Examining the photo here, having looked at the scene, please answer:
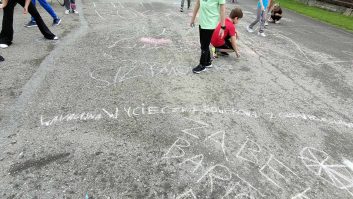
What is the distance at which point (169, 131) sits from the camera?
3340mm

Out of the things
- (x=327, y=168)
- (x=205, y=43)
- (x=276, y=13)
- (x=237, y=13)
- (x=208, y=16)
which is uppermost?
(x=208, y=16)

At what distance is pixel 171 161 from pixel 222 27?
2.95 m

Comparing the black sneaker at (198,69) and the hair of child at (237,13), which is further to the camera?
the hair of child at (237,13)

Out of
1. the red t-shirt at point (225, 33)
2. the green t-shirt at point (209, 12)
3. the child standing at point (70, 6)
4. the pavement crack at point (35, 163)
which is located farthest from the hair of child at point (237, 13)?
the child standing at point (70, 6)

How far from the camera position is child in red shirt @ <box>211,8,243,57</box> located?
5754 mm

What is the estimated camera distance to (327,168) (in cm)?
296

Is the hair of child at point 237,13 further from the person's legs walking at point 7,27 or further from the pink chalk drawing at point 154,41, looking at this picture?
the person's legs walking at point 7,27

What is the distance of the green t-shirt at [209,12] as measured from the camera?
4.72 meters

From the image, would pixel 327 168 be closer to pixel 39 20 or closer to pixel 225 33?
pixel 225 33

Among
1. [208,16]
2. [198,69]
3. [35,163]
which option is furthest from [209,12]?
[35,163]

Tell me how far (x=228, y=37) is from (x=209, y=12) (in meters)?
1.34

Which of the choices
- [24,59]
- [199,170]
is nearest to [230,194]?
[199,170]

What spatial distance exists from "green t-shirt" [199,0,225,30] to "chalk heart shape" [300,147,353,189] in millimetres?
2574

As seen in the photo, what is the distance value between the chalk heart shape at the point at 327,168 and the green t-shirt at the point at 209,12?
257 centimetres
